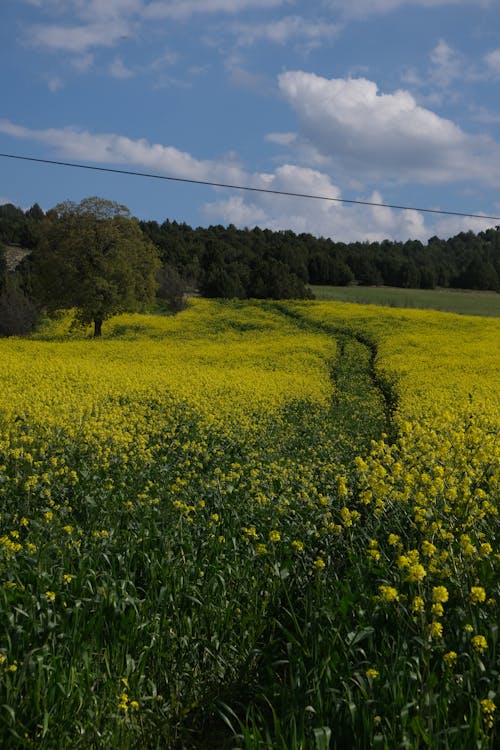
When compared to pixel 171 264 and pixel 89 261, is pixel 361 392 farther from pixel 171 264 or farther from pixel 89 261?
pixel 171 264

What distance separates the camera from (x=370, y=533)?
6945 millimetres

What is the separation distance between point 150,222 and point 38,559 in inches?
4613

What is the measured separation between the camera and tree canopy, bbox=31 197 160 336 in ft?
128

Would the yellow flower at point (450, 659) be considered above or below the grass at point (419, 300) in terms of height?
below

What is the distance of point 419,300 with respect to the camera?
71125 millimetres

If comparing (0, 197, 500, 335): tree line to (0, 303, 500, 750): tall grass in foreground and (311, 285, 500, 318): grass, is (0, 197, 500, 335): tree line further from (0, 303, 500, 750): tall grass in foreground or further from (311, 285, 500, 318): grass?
(0, 303, 500, 750): tall grass in foreground

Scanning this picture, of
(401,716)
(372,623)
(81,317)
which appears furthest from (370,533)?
(81,317)

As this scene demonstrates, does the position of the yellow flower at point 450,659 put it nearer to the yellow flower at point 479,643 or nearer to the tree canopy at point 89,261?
the yellow flower at point 479,643

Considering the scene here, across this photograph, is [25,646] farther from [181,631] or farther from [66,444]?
[66,444]

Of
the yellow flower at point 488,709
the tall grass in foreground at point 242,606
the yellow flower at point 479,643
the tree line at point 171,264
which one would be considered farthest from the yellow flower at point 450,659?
the tree line at point 171,264

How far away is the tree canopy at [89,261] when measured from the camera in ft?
128

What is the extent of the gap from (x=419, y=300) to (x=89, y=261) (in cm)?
4199


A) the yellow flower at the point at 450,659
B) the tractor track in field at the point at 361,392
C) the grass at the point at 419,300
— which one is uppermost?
the grass at the point at 419,300

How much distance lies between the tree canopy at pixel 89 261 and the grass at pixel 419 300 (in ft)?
106
